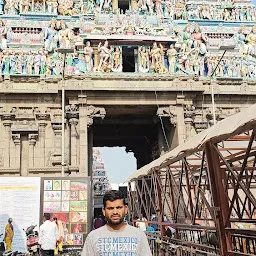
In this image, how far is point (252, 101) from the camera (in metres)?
28.3

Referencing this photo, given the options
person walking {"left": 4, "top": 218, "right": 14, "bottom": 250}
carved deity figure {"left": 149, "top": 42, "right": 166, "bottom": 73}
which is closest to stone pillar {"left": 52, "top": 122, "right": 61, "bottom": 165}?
carved deity figure {"left": 149, "top": 42, "right": 166, "bottom": 73}

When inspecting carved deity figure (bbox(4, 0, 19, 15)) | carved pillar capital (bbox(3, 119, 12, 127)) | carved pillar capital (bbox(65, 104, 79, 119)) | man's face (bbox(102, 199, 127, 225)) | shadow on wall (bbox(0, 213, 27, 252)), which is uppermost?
carved deity figure (bbox(4, 0, 19, 15))

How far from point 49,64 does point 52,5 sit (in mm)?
5456

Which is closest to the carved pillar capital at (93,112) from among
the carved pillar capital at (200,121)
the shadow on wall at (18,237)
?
the carved pillar capital at (200,121)

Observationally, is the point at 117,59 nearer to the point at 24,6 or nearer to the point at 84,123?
the point at 84,123

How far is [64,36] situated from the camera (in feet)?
93.9

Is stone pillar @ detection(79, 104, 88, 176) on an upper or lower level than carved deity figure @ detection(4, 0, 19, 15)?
lower

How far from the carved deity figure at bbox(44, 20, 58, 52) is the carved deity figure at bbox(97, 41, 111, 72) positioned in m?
3.50

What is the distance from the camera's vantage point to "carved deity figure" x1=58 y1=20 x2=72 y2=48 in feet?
93.2

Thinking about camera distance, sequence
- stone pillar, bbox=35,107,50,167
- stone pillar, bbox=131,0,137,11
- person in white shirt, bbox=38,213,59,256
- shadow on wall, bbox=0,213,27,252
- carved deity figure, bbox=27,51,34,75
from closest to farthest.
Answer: person in white shirt, bbox=38,213,59,256 < shadow on wall, bbox=0,213,27,252 < stone pillar, bbox=35,107,50,167 < carved deity figure, bbox=27,51,34,75 < stone pillar, bbox=131,0,137,11

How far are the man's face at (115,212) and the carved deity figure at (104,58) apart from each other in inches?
942

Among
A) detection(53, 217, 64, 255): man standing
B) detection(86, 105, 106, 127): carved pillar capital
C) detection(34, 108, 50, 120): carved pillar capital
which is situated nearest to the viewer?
detection(53, 217, 64, 255): man standing

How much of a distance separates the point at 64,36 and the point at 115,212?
26.4m

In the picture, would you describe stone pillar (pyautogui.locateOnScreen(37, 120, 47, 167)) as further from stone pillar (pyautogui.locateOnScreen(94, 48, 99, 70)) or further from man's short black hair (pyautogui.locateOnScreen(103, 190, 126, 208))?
man's short black hair (pyautogui.locateOnScreen(103, 190, 126, 208))
